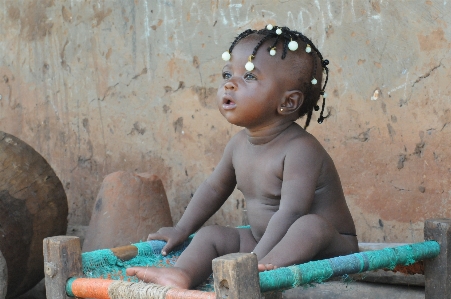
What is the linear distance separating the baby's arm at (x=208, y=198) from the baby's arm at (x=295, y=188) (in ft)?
1.00

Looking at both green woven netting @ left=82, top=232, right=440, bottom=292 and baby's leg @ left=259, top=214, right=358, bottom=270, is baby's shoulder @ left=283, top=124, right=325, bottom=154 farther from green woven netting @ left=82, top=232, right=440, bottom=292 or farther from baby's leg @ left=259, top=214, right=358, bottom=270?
green woven netting @ left=82, top=232, right=440, bottom=292

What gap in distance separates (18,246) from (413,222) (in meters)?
1.74

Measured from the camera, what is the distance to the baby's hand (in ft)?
7.49

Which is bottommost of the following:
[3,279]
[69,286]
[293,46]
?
[3,279]

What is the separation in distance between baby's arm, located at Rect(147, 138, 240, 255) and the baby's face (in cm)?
22

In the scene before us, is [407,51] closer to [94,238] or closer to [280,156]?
[280,156]

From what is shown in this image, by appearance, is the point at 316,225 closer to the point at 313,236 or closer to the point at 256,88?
the point at 313,236

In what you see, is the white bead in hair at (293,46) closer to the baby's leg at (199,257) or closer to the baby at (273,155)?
the baby at (273,155)

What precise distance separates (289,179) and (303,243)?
26 cm

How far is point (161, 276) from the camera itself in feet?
6.16

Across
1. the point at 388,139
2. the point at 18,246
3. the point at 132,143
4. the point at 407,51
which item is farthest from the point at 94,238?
the point at 407,51

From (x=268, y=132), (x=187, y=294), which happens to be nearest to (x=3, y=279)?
(x=268, y=132)

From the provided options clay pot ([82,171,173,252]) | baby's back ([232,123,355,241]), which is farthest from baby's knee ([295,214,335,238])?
clay pot ([82,171,173,252])

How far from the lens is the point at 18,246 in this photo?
3328 millimetres
